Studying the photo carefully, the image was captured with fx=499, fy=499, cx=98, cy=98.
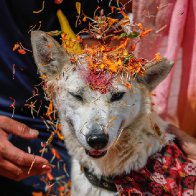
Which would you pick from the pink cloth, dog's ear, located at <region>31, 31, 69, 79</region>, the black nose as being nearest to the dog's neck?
the black nose

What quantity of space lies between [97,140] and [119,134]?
0.24 metres

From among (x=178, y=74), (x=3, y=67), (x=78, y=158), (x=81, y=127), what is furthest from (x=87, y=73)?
(x=178, y=74)

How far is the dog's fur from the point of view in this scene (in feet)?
8.48

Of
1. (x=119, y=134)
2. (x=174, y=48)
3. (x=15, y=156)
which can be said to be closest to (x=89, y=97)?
(x=119, y=134)

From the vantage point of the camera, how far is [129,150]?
275 cm

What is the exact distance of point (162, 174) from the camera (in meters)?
2.69

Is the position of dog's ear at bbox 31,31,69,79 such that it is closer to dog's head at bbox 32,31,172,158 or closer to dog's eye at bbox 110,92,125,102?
dog's head at bbox 32,31,172,158

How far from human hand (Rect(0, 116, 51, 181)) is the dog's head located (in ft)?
0.99

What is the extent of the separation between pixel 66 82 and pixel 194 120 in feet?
3.52

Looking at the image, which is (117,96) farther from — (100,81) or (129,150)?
(129,150)

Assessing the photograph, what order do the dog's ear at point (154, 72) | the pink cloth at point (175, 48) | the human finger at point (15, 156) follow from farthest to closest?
1. the pink cloth at point (175, 48)
2. the human finger at point (15, 156)
3. the dog's ear at point (154, 72)

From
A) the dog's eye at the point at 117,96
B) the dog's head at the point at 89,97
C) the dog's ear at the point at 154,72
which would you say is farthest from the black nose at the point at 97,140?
the dog's ear at the point at 154,72

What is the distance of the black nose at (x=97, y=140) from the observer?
7.85 ft

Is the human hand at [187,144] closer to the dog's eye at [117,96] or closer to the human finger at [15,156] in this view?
the dog's eye at [117,96]
